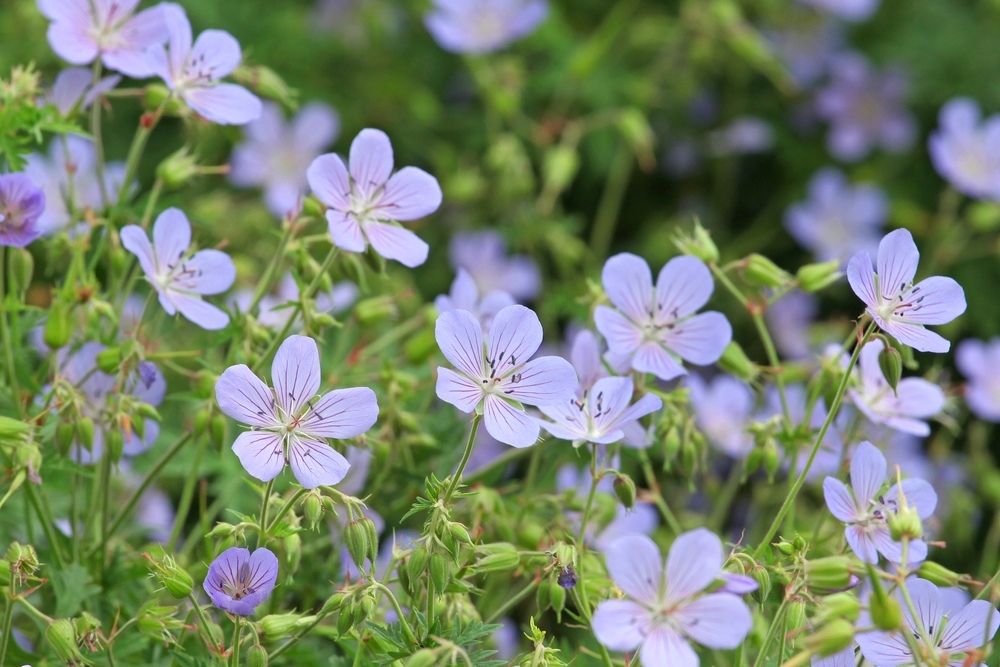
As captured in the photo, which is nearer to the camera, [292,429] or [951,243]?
[292,429]

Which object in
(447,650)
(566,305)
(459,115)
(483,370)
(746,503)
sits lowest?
(746,503)

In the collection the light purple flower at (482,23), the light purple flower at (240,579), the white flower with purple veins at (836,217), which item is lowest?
the white flower with purple veins at (836,217)

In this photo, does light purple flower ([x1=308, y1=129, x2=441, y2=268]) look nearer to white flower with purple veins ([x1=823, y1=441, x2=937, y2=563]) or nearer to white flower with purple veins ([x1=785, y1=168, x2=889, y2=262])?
white flower with purple veins ([x1=823, y1=441, x2=937, y2=563])

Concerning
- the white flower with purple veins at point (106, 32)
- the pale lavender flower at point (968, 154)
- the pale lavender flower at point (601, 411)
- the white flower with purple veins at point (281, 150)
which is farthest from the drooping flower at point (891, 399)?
the white flower with purple veins at point (281, 150)

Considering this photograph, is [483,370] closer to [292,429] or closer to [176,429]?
[292,429]

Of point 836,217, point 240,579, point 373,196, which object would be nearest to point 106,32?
point 373,196

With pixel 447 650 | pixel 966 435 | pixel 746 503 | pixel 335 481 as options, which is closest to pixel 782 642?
pixel 447 650

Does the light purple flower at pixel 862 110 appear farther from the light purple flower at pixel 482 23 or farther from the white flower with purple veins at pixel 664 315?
the white flower with purple veins at pixel 664 315
